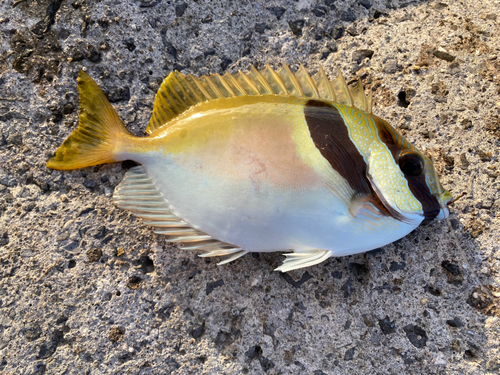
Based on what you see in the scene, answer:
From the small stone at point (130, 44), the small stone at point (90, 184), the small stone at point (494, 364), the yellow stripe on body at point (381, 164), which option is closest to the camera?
the yellow stripe on body at point (381, 164)

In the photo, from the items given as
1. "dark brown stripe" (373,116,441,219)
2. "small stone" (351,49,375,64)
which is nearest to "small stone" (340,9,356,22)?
"small stone" (351,49,375,64)

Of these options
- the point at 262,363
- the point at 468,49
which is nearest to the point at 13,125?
the point at 262,363

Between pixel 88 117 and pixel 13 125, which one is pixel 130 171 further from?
pixel 13 125

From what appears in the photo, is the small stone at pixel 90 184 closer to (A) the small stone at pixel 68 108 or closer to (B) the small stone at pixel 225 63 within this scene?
(A) the small stone at pixel 68 108

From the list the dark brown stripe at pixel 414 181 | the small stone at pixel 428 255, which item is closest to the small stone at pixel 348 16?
the dark brown stripe at pixel 414 181

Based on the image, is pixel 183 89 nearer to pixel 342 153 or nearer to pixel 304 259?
pixel 342 153

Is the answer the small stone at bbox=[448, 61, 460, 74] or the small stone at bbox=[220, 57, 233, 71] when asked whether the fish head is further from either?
the small stone at bbox=[220, 57, 233, 71]
